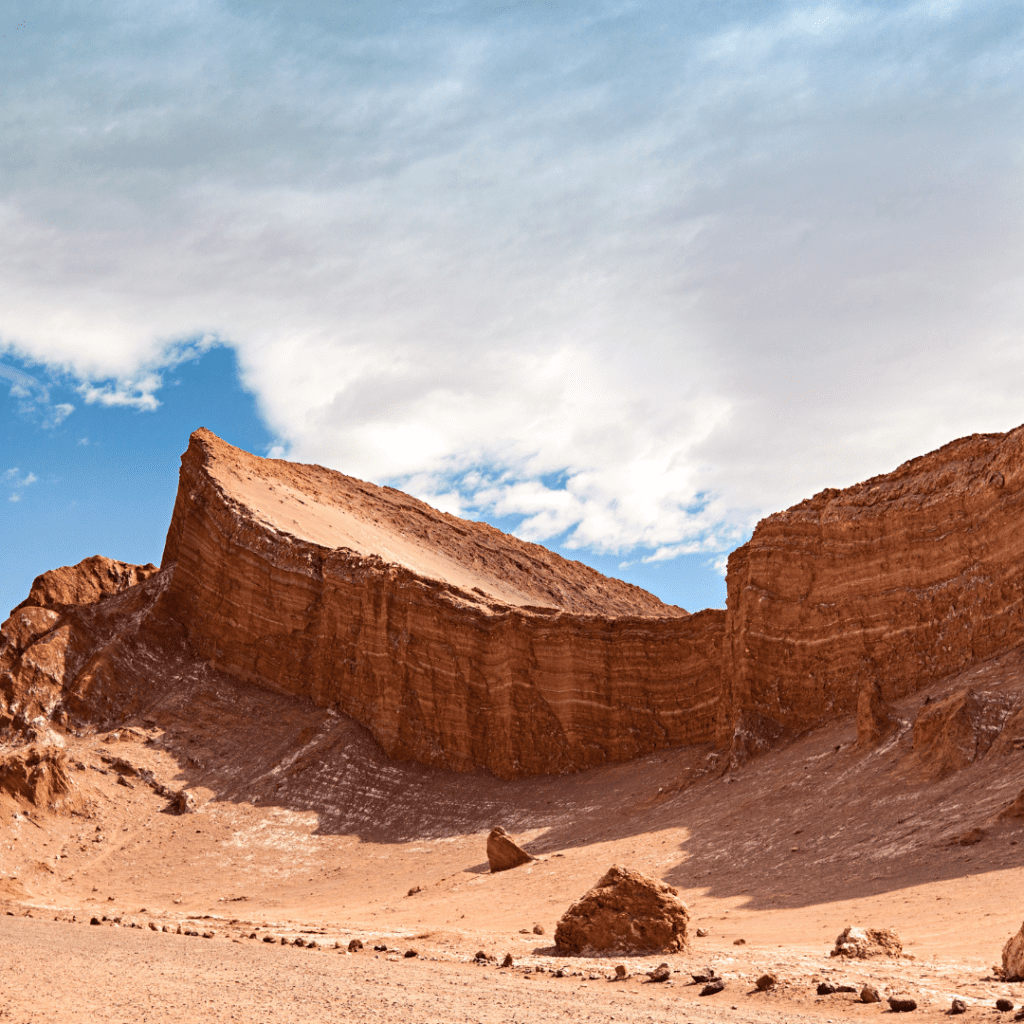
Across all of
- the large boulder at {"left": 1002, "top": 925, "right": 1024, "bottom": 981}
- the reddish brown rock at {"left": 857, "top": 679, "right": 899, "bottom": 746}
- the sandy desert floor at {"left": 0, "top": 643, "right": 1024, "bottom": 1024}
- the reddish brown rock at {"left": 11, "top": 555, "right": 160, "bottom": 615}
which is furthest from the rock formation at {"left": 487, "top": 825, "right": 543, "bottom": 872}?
the reddish brown rock at {"left": 11, "top": 555, "right": 160, "bottom": 615}

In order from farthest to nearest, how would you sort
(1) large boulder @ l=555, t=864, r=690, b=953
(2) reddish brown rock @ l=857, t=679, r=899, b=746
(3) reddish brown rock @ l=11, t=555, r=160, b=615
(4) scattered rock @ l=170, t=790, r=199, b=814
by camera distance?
(3) reddish brown rock @ l=11, t=555, r=160, b=615, (4) scattered rock @ l=170, t=790, r=199, b=814, (2) reddish brown rock @ l=857, t=679, r=899, b=746, (1) large boulder @ l=555, t=864, r=690, b=953

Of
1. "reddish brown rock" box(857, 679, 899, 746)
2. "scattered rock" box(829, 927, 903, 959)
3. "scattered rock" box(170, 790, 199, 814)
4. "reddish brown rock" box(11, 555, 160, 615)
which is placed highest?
"reddish brown rock" box(11, 555, 160, 615)

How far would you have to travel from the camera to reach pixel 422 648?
41031 mm

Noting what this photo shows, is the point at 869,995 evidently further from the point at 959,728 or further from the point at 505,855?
the point at 505,855

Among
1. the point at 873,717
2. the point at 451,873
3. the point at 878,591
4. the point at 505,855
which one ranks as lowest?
the point at 451,873

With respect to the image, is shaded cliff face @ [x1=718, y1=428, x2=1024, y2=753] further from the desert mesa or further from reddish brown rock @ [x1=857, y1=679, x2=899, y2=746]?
reddish brown rock @ [x1=857, y1=679, x2=899, y2=746]

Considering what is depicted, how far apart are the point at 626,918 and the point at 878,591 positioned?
18411mm

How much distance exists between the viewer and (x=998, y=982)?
10.5 metres

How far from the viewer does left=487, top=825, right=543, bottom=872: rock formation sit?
2773cm

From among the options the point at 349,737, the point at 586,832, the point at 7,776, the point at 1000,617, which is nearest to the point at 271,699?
the point at 349,737

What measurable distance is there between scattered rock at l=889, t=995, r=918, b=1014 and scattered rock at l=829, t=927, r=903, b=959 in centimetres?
262

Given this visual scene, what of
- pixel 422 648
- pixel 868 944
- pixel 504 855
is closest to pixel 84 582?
pixel 422 648

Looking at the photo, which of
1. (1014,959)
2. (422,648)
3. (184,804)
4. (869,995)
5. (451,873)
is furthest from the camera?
(422,648)

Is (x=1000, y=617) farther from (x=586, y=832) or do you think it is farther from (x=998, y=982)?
(x=998, y=982)
